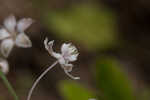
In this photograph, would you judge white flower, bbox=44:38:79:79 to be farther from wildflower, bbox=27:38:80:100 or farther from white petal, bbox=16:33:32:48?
white petal, bbox=16:33:32:48

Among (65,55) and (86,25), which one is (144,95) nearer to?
(86,25)

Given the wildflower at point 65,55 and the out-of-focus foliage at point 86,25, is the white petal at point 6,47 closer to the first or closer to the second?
the wildflower at point 65,55

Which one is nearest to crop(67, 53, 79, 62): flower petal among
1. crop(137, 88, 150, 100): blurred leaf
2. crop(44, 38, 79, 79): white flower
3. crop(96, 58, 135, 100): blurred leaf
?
crop(44, 38, 79, 79): white flower

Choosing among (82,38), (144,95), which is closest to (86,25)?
(82,38)

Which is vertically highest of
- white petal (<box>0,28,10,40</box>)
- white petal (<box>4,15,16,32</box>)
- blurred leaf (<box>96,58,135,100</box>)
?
white petal (<box>4,15,16,32</box>)

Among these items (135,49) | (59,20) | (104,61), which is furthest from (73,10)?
(104,61)

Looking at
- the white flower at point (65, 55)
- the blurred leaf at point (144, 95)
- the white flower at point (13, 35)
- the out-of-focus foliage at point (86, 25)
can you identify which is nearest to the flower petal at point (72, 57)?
the white flower at point (65, 55)
